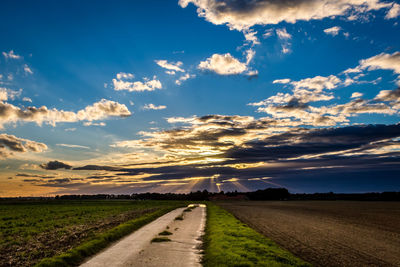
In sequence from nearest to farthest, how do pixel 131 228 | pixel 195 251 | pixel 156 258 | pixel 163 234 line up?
pixel 156 258 < pixel 195 251 < pixel 163 234 < pixel 131 228

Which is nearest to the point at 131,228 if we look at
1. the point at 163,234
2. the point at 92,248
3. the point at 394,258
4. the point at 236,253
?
the point at 163,234

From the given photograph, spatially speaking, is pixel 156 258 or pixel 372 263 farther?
pixel 372 263

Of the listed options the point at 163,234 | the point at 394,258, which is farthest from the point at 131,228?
the point at 394,258

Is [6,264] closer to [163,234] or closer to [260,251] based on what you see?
[163,234]

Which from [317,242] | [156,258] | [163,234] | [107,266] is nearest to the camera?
[107,266]

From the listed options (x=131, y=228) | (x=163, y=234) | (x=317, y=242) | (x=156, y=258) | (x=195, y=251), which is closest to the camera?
(x=156, y=258)

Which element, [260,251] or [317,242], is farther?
[317,242]

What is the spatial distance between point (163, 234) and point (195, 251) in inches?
357

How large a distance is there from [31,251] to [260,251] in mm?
16488

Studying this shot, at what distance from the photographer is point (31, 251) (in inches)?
823

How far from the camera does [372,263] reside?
739 inches

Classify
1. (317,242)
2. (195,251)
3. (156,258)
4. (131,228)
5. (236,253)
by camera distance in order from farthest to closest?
(131,228)
(317,242)
(195,251)
(236,253)
(156,258)

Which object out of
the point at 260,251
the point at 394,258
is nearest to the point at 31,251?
the point at 260,251

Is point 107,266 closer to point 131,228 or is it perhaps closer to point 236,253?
point 236,253
